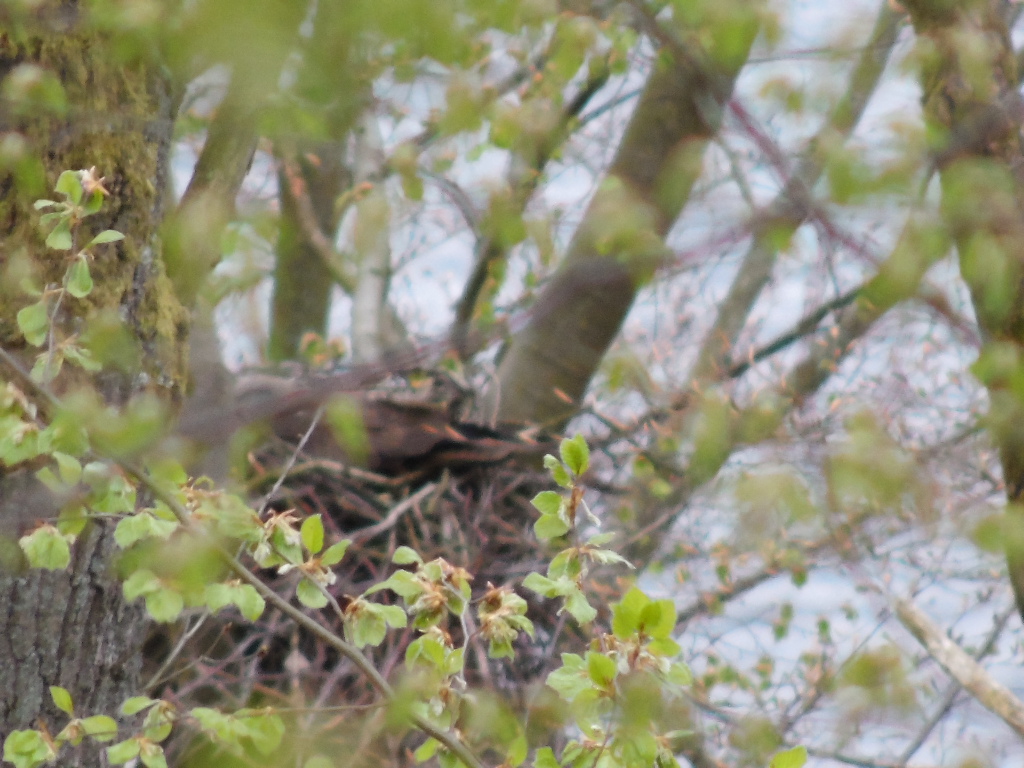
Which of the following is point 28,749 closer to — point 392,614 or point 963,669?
point 392,614

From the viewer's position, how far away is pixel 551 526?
1.13 m

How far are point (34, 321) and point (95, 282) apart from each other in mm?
381

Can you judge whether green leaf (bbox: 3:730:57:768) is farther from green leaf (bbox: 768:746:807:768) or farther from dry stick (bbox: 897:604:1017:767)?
dry stick (bbox: 897:604:1017:767)

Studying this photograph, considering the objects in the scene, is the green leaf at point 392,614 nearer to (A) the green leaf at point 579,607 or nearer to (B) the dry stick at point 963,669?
(A) the green leaf at point 579,607

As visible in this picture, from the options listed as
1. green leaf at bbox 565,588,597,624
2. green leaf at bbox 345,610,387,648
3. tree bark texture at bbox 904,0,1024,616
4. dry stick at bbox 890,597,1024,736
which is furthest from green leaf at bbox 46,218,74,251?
dry stick at bbox 890,597,1024,736

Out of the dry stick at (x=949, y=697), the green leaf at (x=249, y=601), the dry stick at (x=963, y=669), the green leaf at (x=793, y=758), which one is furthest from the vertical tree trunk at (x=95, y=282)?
the dry stick at (x=949, y=697)

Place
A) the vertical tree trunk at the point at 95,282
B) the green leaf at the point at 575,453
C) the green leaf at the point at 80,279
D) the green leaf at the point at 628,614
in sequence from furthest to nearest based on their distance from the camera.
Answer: the vertical tree trunk at the point at 95,282, the green leaf at the point at 80,279, the green leaf at the point at 575,453, the green leaf at the point at 628,614

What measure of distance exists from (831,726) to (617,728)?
9.48ft

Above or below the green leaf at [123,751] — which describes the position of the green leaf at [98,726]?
above

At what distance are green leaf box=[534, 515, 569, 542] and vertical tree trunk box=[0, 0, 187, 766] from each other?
31.1 inches

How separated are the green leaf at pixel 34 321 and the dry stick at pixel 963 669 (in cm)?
252

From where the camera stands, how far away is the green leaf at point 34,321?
1.22m

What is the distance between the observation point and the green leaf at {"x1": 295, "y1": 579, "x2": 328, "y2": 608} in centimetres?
115

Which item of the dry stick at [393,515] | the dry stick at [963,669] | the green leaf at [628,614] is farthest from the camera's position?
the dry stick at [963,669]
